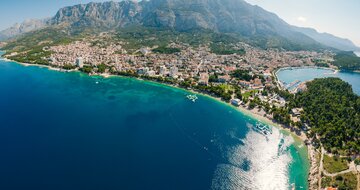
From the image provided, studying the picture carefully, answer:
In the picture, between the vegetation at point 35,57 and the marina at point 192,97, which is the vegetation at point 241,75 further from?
the vegetation at point 35,57

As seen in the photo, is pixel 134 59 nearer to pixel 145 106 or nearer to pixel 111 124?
pixel 145 106

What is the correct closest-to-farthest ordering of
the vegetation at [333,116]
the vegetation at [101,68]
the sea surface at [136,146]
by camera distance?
the sea surface at [136,146]
the vegetation at [333,116]
the vegetation at [101,68]

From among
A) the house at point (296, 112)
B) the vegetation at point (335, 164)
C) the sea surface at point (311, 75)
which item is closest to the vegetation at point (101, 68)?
the house at point (296, 112)

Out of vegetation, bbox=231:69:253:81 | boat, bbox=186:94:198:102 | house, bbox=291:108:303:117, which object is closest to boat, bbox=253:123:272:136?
house, bbox=291:108:303:117

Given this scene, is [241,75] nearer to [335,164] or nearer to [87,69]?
[335,164]

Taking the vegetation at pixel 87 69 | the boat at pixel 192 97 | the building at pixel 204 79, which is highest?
the building at pixel 204 79
